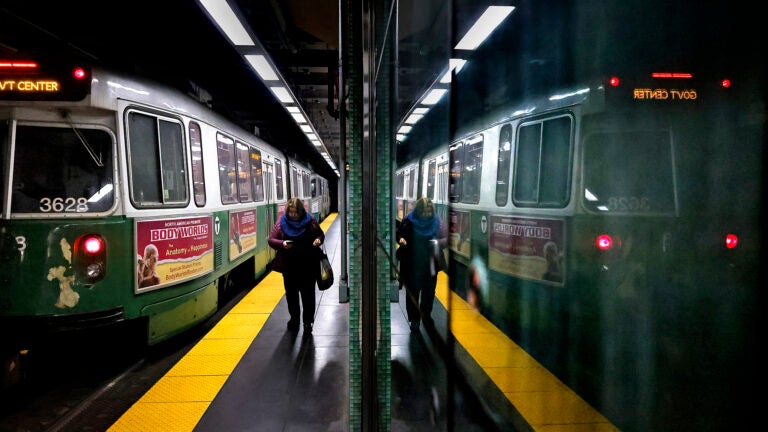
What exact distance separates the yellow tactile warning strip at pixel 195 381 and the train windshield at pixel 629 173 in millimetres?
3566

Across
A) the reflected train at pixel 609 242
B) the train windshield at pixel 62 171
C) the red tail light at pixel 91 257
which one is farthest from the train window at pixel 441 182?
the red tail light at pixel 91 257

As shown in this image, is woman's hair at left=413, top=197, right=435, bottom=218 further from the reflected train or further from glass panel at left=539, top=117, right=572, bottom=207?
glass panel at left=539, top=117, right=572, bottom=207

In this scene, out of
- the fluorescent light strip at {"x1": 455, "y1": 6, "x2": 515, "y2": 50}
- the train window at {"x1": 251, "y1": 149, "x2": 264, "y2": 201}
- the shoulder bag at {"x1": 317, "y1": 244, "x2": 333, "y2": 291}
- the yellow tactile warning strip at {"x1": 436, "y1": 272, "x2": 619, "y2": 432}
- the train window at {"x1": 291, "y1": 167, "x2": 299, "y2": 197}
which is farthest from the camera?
the train window at {"x1": 291, "y1": 167, "x2": 299, "y2": 197}

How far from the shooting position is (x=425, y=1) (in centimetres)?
330

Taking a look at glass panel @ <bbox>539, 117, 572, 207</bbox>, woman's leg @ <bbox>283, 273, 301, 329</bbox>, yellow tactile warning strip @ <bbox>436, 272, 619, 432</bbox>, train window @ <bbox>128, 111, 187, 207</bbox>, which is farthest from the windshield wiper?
glass panel @ <bbox>539, 117, 572, 207</bbox>

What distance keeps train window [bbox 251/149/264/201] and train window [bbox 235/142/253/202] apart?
0.22 meters

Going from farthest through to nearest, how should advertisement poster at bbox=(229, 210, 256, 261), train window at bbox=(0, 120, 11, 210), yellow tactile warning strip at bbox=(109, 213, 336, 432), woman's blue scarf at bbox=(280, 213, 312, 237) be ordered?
advertisement poster at bbox=(229, 210, 256, 261)
woman's blue scarf at bbox=(280, 213, 312, 237)
train window at bbox=(0, 120, 11, 210)
yellow tactile warning strip at bbox=(109, 213, 336, 432)

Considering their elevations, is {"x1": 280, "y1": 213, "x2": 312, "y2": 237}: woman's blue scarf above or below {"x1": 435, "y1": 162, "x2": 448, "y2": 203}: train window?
below

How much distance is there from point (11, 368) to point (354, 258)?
2.98 meters

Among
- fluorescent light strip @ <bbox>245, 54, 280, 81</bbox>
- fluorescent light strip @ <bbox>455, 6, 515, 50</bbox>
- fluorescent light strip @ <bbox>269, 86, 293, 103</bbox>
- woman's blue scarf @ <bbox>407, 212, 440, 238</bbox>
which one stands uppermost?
fluorescent light strip @ <bbox>269, 86, 293, 103</bbox>

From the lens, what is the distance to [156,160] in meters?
4.27

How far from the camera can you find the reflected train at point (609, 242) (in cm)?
298

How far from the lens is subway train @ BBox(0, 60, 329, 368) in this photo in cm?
357

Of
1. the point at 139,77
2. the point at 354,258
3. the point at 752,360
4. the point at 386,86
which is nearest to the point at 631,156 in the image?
the point at 386,86
